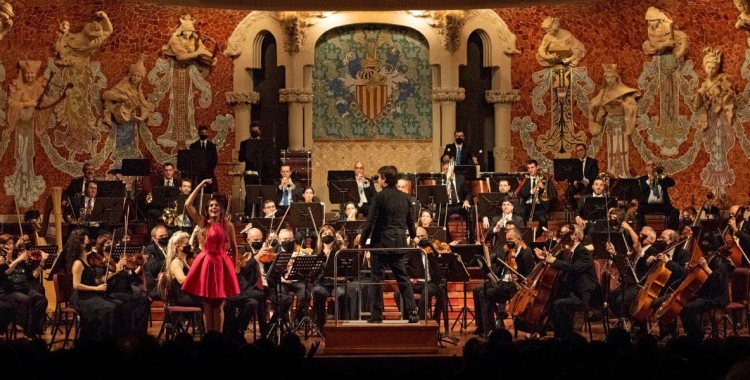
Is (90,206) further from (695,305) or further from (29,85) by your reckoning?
(695,305)

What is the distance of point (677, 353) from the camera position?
668 centimetres

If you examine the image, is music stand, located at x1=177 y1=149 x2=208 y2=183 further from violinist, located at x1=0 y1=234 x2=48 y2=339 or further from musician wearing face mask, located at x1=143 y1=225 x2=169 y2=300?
violinist, located at x1=0 y1=234 x2=48 y2=339

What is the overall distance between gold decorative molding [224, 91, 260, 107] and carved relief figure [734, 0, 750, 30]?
286 inches

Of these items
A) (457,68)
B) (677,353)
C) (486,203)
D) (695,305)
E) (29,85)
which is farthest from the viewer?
(457,68)

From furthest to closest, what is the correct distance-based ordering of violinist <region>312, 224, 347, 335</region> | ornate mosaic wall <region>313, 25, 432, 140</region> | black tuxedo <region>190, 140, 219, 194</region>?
ornate mosaic wall <region>313, 25, 432, 140</region>, black tuxedo <region>190, 140, 219, 194</region>, violinist <region>312, 224, 347, 335</region>

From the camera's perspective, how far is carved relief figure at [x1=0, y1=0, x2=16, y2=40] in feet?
55.8

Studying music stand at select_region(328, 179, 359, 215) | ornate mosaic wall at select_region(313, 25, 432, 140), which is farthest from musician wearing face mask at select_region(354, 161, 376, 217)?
ornate mosaic wall at select_region(313, 25, 432, 140)

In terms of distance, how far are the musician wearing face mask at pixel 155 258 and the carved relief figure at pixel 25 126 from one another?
5.58 meters

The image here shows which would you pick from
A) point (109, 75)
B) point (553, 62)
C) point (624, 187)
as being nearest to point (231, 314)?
point (624, 187)

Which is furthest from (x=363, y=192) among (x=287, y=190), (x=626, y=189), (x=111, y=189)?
(x=626, y=189)

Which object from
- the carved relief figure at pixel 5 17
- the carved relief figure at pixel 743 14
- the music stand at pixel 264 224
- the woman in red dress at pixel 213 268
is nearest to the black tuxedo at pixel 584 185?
the carved relief figure at pixel 743 14

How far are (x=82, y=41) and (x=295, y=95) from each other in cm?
329

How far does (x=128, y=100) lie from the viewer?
61.9 feet

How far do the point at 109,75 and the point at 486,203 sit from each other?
640 centimetres
